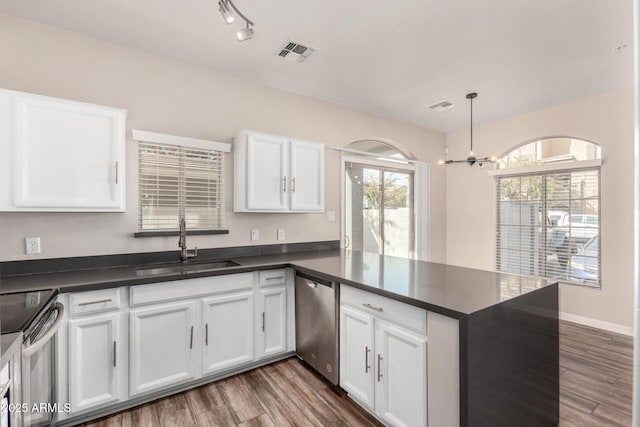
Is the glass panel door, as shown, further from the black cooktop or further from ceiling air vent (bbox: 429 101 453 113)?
the black cooktop

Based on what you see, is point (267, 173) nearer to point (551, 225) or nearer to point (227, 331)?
point (227, 331)

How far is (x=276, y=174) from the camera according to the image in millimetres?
2990

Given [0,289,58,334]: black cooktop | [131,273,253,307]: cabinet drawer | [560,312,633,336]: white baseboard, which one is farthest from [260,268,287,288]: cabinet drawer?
[560,312,633,336]: white baseboard

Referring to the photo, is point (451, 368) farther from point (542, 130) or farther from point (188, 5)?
point (542, 130)

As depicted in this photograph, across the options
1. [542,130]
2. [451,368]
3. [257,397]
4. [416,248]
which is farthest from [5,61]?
[542,130]

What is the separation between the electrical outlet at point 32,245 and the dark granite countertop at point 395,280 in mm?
173

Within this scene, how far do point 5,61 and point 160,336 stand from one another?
2.22 metres

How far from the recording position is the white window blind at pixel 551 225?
→ 376 cm

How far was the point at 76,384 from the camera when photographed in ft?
6.13

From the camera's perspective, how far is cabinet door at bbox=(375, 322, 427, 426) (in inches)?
61.9

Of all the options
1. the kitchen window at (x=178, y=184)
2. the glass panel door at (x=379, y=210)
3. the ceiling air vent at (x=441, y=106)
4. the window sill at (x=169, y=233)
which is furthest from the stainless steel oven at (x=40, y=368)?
the ceiling air vent at (x=441, y=106)

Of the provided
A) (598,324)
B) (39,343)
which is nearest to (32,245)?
(39,343)

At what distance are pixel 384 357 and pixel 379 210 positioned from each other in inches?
115

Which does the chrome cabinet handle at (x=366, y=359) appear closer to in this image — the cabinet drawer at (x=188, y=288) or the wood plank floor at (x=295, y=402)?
the wood plank floor at (x=295, y=402)
